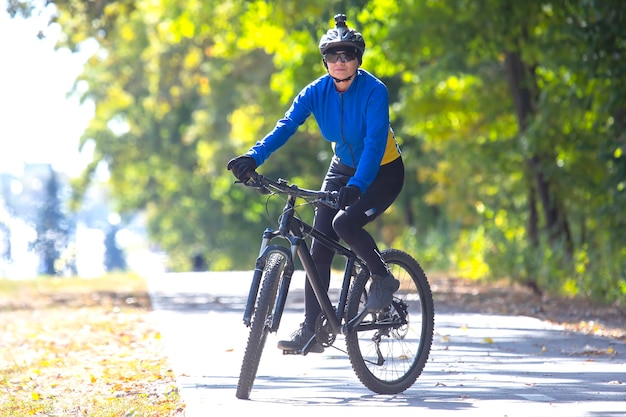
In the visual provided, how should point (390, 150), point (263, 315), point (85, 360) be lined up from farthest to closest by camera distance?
1. point (85, 360)
2. point (390, 150)
3. point (263, 315)

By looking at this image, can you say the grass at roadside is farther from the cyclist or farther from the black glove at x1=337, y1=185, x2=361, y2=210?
the black glove at x1=337, y1=185, x2=361, y2=210

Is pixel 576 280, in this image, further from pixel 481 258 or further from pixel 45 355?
pixel 45 355

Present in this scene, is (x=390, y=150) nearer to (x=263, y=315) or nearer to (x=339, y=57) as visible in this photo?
(x=339, y=57)

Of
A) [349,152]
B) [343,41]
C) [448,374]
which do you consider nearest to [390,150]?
[349,152]

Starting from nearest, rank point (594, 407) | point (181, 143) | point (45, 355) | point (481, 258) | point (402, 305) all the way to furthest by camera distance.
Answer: point (594, 407) → point (402, 305) → point (45, 355) → point (481, 258) → point (181, 143)

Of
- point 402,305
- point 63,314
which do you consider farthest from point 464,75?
point 402,305

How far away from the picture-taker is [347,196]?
Answer: 7359 millimetres

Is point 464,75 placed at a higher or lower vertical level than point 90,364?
higher

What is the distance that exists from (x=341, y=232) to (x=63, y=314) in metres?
10.5

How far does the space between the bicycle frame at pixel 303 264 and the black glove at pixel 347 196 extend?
0.30m

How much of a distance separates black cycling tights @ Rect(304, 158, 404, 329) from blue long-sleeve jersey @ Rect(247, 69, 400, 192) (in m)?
0.10

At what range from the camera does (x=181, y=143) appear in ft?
161

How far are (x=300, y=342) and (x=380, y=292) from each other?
610 millimetres

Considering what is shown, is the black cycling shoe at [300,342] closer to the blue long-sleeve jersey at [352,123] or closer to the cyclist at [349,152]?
the cyclist at [349,152]
